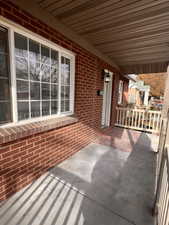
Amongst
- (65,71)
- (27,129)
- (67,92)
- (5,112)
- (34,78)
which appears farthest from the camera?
(67,92)

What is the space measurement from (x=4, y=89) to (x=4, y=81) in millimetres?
109

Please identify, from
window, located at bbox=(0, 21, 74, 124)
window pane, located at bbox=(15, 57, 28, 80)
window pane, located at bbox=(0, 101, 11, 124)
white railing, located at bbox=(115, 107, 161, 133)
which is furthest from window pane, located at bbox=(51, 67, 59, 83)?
white railing, located at bbox=(115, 107, 161, 133)

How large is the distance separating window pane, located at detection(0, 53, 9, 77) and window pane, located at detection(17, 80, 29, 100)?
8.1 inches

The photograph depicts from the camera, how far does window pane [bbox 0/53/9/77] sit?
1.66 metres

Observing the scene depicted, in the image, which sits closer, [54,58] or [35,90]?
[35,90]

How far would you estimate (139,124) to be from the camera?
566 cm

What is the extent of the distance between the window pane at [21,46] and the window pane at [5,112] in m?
0.75

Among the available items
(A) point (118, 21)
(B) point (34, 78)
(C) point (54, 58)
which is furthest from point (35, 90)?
(A) point (118, 21)

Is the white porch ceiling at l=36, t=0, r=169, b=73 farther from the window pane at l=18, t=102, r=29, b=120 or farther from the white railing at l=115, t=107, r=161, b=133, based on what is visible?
the white railing at l=115, t=107, r=161, b=133

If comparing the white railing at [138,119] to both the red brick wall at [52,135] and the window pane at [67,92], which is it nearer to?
the red brick wall at [52,135]

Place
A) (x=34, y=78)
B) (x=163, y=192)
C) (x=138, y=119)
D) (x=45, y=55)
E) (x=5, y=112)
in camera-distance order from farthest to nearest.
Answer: (x=138, y=119) < (x=45, y=55) < (x=34, y=78) < (x=5, y=112) < (x=163, y=192)

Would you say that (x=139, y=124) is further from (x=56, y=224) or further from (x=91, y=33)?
(x=56, y=224)

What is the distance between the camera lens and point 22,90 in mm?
1962

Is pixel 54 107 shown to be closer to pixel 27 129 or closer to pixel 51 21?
pixel 27 129
